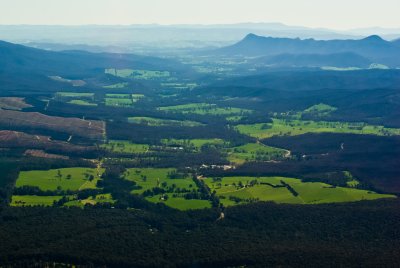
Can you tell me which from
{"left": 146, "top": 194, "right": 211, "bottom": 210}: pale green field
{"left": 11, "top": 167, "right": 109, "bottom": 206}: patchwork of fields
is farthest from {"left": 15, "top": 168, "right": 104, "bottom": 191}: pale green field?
{"left": 146, "top": 194, "right": 211, "bottom": 210}: pale green field

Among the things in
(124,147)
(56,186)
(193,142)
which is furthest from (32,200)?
(193,142)

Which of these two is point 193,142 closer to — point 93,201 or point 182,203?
point 182,203

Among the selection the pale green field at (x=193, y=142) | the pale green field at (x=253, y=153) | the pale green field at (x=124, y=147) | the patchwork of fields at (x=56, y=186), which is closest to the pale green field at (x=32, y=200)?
the patchwork of fields at (x=56, y=186)

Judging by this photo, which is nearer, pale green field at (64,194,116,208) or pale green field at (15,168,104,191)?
pale green field at (64,194,116,208)

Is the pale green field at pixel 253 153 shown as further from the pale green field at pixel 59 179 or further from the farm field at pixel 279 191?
the pale green field at pixel 59 179

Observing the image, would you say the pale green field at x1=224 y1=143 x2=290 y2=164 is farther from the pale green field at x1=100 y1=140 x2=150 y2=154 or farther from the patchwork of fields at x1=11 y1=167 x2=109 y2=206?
the patchwork of fields at x1=11 y1=167 x2=109 y2=206

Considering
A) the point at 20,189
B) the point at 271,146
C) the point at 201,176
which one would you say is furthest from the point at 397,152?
the point at 20,189

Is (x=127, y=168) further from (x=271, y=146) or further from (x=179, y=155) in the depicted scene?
(x=271, y=146)
